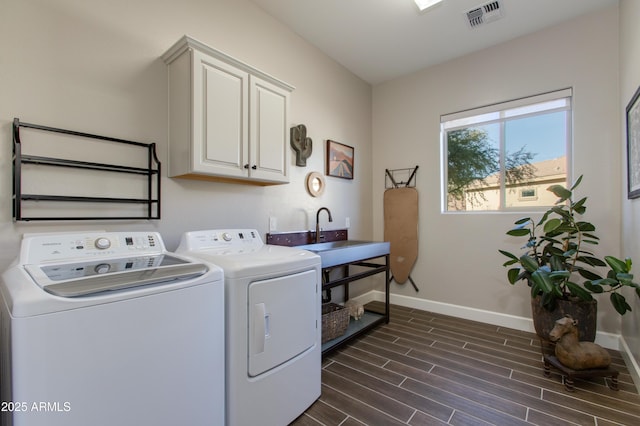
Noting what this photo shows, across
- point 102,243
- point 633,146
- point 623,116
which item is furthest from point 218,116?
point 623,116

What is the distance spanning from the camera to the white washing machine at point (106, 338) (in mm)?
843

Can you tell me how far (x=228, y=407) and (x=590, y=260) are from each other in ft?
8.71

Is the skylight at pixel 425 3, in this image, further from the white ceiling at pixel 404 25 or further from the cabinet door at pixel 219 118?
the cabinet door at pixel 219 118

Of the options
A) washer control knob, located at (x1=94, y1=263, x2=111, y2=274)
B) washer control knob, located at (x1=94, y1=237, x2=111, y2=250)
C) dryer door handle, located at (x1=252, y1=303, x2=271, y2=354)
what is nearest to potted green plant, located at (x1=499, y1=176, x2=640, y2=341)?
dryer door handle, located at (x1=252, y1=303, x2=271, y2=354)

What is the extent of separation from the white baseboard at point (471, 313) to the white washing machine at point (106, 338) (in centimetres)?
249

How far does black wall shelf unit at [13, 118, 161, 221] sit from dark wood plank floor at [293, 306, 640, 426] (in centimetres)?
157

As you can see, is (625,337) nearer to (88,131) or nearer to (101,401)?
(101,401)

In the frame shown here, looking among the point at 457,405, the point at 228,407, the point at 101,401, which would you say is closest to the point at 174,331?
the point at 101,401

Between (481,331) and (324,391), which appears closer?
(324,391)

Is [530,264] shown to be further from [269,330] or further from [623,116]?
[269,330]

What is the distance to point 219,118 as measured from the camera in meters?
1.87

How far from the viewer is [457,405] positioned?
173cm

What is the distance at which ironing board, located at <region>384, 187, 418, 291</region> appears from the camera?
138 inches

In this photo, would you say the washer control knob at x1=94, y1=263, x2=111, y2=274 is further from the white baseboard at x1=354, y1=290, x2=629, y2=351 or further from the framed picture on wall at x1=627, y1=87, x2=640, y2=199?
the framed picture on wall at x1=627, y1=87, x2=640, y2=199
